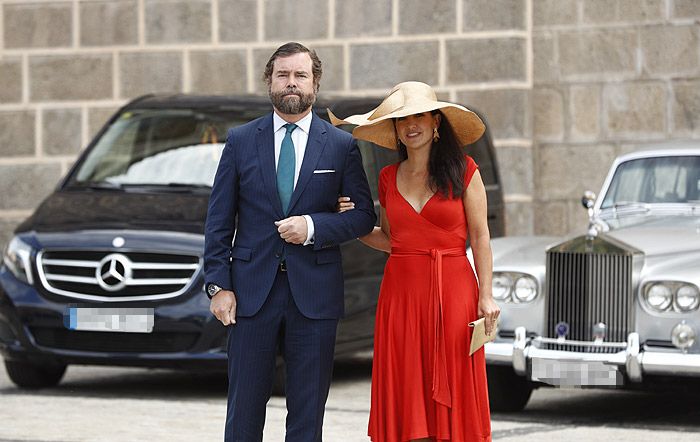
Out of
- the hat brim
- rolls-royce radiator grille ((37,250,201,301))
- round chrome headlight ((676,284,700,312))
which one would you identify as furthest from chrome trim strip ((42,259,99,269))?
the hat brim

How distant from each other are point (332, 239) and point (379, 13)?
914 centimetres

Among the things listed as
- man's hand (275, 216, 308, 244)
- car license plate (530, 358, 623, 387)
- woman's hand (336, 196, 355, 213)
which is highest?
woman's hand (336, 196, 355, 213)

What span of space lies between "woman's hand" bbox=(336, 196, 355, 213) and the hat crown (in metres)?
Answer: 0.36

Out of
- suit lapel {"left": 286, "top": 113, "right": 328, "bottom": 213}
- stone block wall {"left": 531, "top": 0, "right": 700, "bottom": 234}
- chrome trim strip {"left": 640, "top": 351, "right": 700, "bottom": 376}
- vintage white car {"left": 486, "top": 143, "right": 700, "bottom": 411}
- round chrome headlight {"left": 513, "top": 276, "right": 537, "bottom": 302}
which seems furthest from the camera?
stone block wall {"left": 531, "top": 0, "right": 700, "bottom": 234}

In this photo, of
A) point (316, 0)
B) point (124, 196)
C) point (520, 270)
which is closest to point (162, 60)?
point (316, 0)

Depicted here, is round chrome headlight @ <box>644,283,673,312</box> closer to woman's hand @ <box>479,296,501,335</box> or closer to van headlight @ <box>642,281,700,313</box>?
van headlight @ <box>642,281,700,313</box>

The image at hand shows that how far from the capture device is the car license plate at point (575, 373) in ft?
27.9

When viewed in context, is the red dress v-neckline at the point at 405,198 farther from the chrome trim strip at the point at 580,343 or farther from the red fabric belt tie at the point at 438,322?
the chrome trim strip at the point at 580,343

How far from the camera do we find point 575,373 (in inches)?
336

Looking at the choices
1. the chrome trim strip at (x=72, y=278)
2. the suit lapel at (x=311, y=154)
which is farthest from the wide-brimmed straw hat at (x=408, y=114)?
the chrome trim strip at (x=72, y=278)

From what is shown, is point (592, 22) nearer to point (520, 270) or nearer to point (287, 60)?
point (520, 270)

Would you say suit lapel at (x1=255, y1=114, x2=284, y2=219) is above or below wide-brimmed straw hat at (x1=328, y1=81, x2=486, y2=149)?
below

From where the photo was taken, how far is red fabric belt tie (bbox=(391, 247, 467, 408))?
6.04 metres

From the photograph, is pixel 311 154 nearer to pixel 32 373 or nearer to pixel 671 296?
pixel 671 296
